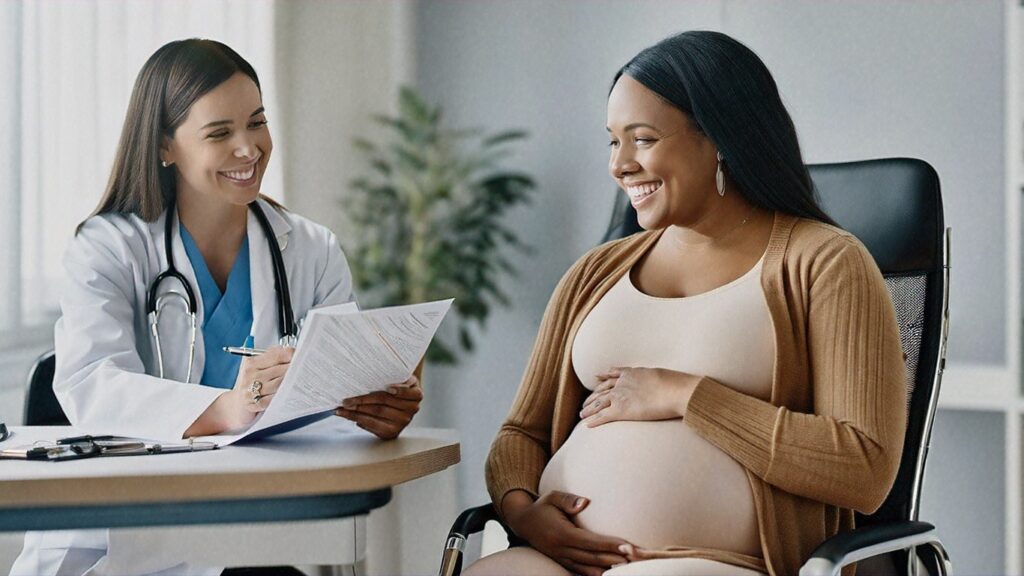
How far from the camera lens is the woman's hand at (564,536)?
1337 millimetres

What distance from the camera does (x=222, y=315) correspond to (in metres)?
1.59

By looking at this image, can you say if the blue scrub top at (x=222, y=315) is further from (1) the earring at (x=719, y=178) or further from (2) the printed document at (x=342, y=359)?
(1) the earring at (x=719, y=178)

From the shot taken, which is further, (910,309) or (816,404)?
(910,309)

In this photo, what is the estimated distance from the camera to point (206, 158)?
62.4 inches

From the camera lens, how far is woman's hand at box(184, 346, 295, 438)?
1.27 m

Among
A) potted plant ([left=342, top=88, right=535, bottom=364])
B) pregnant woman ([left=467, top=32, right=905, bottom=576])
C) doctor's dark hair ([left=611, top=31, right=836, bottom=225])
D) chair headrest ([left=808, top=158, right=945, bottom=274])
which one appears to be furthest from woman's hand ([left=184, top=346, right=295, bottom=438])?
potted plant ([left=342, top=88, right=535, bottom=364])

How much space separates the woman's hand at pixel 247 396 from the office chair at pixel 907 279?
333 mm

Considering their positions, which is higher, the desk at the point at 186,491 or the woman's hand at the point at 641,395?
the woman's hand at the point at 641,395

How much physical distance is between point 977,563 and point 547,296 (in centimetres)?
A: 151

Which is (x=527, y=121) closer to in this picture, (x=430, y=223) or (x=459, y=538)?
(x=430, y=223)

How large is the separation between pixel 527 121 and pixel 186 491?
2.60 meters

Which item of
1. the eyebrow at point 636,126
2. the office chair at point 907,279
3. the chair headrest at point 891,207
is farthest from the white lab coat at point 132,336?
the chair headrest at point 891,207

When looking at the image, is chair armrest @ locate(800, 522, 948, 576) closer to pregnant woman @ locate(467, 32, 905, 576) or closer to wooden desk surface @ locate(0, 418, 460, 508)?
pregnant woman @ locate(467, 32, 905, 576)

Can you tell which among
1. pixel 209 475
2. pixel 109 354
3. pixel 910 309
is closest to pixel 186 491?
pixel 209 475
